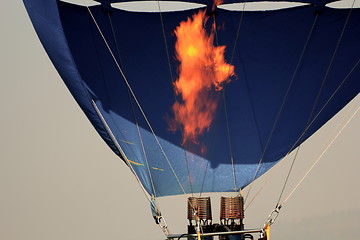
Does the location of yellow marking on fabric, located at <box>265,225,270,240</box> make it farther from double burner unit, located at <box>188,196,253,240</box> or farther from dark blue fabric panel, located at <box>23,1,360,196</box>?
dark blue fabric panel, located at <box>23,1,360,196</box>

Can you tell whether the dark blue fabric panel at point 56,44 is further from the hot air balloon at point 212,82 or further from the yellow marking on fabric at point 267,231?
the yellow marking on fabric at point 267,231

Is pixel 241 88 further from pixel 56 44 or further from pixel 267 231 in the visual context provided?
pixel 56 44

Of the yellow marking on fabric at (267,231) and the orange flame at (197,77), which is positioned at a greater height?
the orange flame at (197,77)

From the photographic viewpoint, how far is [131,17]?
18.0 metres

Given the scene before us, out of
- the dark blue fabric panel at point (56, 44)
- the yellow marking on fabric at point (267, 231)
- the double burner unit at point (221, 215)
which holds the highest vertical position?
the dark blue fabric panel at point (56, 44)

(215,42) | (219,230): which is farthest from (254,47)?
(219,230)

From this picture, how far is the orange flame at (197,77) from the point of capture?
17.7m

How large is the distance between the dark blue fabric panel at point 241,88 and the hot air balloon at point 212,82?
0.06 ft

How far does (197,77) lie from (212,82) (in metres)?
0.29

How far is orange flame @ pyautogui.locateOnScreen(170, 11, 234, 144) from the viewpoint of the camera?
17.7m

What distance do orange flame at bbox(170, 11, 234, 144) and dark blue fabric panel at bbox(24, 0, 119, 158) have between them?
1780 millimetres

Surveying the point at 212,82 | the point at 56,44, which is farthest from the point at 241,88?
the point at 56,44

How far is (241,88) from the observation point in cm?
1809

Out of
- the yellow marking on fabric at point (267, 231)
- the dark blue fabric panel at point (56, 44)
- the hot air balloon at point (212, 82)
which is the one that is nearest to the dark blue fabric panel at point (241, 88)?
the hot air balloon at point (212, 82)
